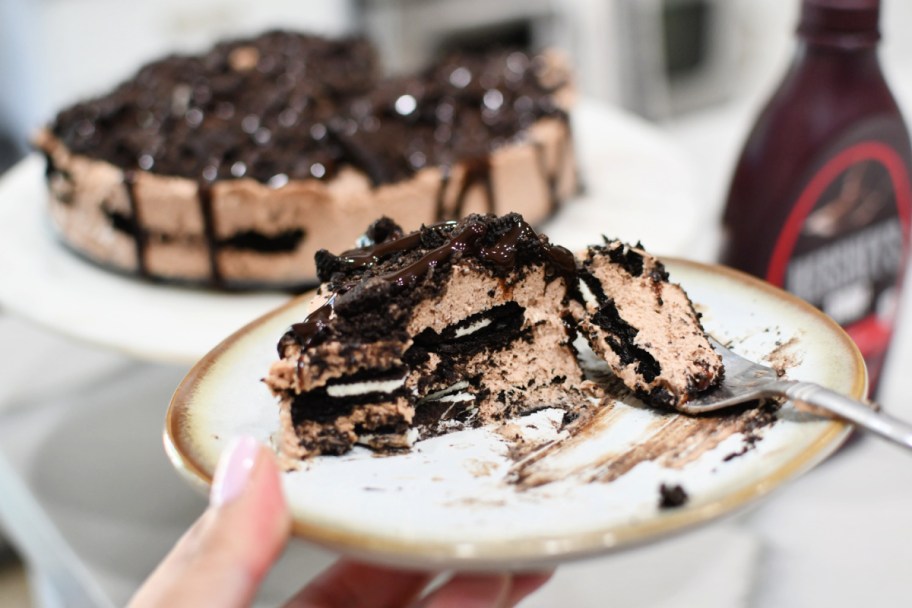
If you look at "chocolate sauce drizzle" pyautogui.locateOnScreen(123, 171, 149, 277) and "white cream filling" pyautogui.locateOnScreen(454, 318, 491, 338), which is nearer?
"white cream filling" pyautogui.locateOnScreen(454, 318, 491, 338)

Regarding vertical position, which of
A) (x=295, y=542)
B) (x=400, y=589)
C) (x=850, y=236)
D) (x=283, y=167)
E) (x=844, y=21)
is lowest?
(x=400, y=589)

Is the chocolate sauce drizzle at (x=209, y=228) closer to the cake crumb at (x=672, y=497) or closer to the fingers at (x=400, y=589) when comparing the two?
the fingers at (x=400, y=589)

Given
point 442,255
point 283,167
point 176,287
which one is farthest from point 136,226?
point 442,255

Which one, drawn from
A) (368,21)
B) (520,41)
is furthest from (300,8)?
(520,41)

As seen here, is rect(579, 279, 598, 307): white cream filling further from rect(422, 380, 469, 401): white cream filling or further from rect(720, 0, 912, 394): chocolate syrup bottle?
rect(720, 0, 912, 394): chocolate syrup bottle

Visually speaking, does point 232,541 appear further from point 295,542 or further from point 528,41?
point 528,41

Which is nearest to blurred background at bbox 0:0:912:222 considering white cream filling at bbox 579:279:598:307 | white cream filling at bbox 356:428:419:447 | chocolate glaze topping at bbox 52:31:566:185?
chocolate glaze topping at bbox 52:31:566:185
